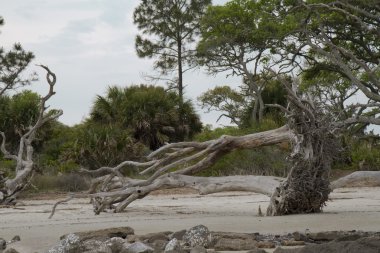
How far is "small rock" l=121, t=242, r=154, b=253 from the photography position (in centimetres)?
732

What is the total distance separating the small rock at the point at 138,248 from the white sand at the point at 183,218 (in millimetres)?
1352

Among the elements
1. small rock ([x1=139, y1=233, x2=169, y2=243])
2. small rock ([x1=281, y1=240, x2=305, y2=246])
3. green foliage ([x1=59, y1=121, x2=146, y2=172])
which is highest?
green foliage ([x1=59, y1=121, x2=146, y2=172])

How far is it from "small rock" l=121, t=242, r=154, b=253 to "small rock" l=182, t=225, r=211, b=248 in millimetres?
625

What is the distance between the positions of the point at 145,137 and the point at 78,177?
17.4 ft

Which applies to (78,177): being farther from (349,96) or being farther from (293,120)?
(349,96)

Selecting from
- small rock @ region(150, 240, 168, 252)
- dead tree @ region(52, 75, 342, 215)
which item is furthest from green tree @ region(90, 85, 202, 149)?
small rock @ region(150, 240, 168, 252)

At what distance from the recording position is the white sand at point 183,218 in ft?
31.0

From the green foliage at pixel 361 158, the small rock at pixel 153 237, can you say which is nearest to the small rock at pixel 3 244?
the small rock at pixel 153 237

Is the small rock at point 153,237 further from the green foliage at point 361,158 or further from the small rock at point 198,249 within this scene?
the green foliage at point 361,158

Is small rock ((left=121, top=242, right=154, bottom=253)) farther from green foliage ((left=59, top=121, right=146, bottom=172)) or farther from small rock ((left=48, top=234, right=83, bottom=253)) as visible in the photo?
green foliage ((left=59, top=121, right=146, bottom=172))

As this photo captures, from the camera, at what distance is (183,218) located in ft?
37.7

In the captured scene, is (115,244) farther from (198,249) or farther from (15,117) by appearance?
(15,117)

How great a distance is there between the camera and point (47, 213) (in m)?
13.5

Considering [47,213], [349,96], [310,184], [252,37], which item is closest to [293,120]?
[310,184]
